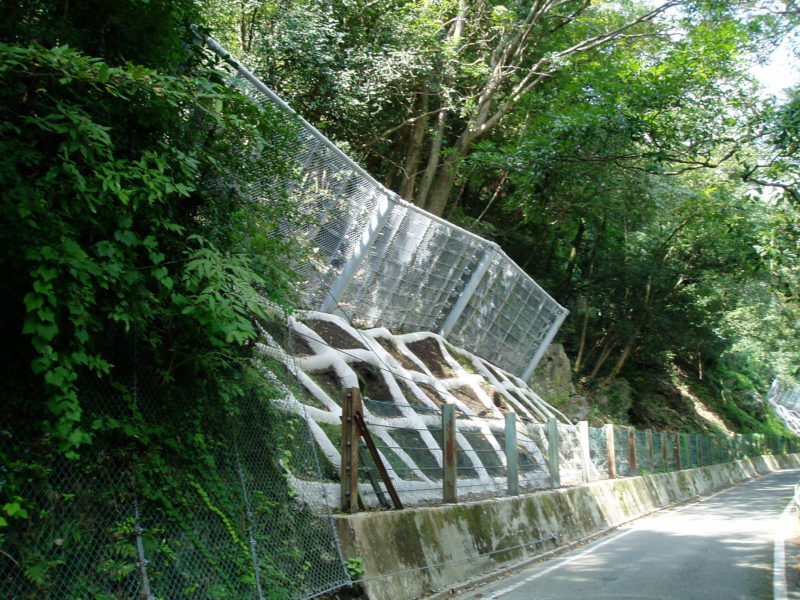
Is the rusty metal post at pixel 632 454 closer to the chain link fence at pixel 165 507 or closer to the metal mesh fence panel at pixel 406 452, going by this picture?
the metal mesh fence panel at pixel 406 452

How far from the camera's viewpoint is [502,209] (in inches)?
1013

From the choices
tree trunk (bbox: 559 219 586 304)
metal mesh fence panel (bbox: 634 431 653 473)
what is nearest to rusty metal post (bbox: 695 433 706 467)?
metal mesh fence panel (bbox: 634 431 653 473)

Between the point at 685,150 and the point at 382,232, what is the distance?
5.76m

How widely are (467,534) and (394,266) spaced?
690 centimetres

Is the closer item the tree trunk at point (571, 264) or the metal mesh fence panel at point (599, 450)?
the metal mesh fence panel at point (599, 450)

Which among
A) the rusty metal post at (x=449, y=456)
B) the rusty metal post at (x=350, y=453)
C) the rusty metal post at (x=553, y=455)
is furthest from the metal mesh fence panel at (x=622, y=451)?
the rusty metal post at (x=350, y=453)

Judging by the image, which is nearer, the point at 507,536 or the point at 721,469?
the point at 507,536

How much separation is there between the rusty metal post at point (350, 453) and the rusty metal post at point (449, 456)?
7.11ft

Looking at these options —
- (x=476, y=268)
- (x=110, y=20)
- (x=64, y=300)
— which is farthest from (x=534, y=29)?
(x=64, y=300)

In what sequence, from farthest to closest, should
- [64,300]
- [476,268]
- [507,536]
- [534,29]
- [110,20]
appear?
[534,29]
[476,268]
[507,536]
[110,20]
[64,300]

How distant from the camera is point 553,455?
13.8 m

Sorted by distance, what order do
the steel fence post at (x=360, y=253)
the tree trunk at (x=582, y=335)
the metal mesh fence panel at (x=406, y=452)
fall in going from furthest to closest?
1. the tree trunk at (x=582, y=335)
2. the steel fence post at (x=360, y=253)
3. the metal mesh fence panel at (x=406, y=452)

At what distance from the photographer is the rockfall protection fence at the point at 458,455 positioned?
7.89 meters

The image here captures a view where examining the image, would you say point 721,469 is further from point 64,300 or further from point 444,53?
point 64,300
